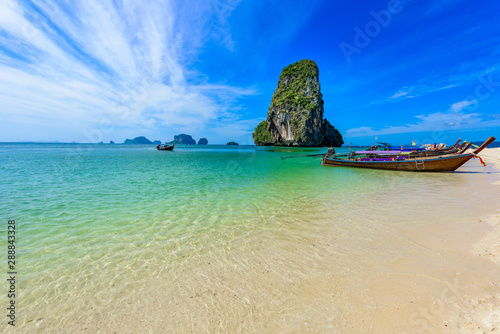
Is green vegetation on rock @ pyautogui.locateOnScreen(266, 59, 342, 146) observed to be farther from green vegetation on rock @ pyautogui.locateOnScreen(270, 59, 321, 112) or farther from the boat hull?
the boat hull

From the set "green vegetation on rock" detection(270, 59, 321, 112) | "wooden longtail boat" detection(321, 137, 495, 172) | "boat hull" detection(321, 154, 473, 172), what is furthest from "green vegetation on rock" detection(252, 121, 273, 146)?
"boat hull" detection(321, 154, 473, 172)

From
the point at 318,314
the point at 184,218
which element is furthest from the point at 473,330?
the point at 184,218

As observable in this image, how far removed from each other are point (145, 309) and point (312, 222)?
5.09 metres

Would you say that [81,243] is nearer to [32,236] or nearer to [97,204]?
[32,236]

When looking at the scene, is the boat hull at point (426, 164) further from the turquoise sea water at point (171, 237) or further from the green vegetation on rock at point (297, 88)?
the green vegetation on rock at point (297, 88)

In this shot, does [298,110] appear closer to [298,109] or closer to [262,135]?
[298,109]

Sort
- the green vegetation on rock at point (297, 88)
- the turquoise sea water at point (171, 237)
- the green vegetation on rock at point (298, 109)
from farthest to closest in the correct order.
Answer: the green vegetation on rock at point (297, 88), the green vegetation on rock at point (298, 109), the turquoise sea water at point (171, 237)

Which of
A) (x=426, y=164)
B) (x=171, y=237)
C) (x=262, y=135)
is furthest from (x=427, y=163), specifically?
(x=262, y=135)

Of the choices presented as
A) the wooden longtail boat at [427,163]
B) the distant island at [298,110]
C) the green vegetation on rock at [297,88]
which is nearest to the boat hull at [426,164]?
the wooden longtail boat at [427,163]

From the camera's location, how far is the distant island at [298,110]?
99.1 m

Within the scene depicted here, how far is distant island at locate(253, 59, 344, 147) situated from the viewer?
325 feet

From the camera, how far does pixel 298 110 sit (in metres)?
100

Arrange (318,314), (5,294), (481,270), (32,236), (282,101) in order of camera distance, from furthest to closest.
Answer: (282,101), (32,236), (481,270), (5,294), (318,314)

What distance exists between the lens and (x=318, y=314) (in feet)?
9.14
